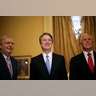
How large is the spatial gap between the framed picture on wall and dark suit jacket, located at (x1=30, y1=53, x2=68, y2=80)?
4cm

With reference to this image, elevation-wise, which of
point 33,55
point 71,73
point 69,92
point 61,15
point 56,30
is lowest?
point 69,92

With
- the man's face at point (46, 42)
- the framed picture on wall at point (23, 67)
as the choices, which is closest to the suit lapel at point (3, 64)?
the framed picture on wall at point (23, 67)

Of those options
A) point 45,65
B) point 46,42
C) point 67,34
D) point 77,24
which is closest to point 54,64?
point 45,65

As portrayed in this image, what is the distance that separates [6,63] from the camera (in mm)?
2270

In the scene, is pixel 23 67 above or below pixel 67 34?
below

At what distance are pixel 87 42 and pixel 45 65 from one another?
1.72ft

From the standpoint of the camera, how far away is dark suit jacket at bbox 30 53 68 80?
2.25 meters

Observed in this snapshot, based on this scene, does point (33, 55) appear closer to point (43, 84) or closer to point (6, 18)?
point (43, 84)

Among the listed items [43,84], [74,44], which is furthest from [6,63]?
[74,44]

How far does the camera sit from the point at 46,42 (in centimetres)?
229

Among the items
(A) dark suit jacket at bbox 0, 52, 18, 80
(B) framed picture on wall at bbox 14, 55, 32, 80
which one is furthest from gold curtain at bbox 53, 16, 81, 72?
(A) dark suit jacket at bbox 0, 52, 18, 80

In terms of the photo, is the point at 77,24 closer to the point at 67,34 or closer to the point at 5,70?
the point at 67,34

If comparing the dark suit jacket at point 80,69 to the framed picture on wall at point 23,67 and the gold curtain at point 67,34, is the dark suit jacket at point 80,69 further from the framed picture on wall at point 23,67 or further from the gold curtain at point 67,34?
the framed picture on wall at point 23,67

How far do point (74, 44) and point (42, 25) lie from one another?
403 mm
